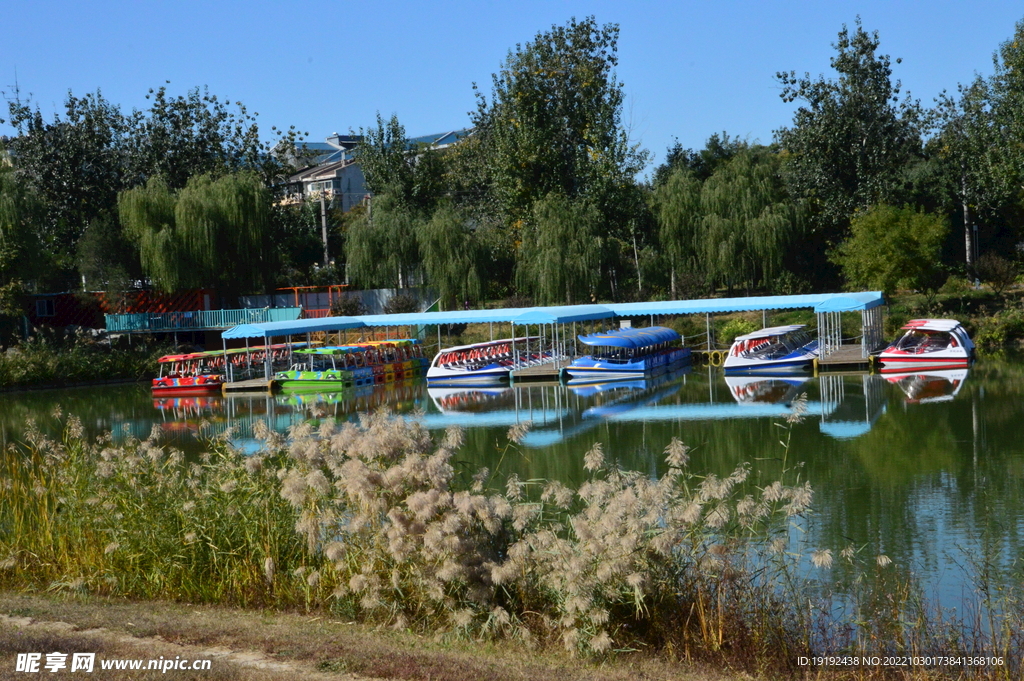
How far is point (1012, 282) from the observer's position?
44125 mm

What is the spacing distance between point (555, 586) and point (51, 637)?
362cm

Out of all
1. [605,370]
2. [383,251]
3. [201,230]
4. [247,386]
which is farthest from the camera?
[383,251]

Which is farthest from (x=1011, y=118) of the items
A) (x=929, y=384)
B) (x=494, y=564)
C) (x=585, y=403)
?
(x=494, y=564)

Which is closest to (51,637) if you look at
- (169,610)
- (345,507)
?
(169,610)

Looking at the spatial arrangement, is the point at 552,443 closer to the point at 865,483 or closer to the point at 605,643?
the point at 865,483

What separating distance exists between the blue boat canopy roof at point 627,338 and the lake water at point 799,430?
166 centimetres

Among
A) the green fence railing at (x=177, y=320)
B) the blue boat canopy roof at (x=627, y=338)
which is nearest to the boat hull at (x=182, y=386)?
the green fence railing at (x=177, y=320)

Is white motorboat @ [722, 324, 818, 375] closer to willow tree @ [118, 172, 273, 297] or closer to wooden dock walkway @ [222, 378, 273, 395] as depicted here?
wooden dock walkway @ [222, 378, 273, 395]

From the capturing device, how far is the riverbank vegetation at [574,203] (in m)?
43.0

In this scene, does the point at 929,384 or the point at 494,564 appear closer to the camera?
the point at 494,564

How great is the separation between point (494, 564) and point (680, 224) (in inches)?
1575

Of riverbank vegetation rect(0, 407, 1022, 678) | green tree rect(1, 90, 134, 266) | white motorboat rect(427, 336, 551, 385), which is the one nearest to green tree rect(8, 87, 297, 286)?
green tree rect(1, 90, 134, 266)

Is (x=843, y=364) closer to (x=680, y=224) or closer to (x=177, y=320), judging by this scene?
(x=680, y=224)

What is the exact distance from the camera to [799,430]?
21.2 m
